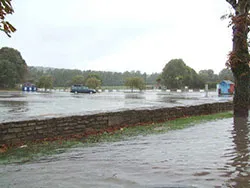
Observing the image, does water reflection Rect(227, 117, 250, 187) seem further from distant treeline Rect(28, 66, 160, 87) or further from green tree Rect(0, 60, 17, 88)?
distant treeline Rect(28, 66, 160, 87)

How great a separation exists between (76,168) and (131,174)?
3.45 ft

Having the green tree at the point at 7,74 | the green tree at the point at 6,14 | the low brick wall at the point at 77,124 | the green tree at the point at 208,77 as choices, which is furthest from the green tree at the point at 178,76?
the green tree at the point at 6,14

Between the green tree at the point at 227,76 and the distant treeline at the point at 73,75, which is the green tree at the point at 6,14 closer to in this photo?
the green tree at the point at 227,76

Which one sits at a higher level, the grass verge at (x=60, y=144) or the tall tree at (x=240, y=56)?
the tall tree at (x=240, y=56)

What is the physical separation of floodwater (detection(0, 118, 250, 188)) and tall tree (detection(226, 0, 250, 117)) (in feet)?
17.6

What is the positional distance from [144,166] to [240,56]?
854cm

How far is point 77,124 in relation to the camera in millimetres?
8203

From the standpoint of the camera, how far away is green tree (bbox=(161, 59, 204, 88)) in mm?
86625

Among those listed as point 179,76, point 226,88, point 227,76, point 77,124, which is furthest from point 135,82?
point 77,124

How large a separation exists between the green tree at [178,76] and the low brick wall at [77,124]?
7473 cm

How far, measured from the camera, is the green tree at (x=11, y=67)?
6638 cm

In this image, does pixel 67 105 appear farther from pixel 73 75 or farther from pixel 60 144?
pixel 73 75

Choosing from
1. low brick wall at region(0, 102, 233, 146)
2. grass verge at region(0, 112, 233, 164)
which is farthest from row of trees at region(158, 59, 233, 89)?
grass verge at region(0, 112, 233, 164)

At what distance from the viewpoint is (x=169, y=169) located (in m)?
4.57
